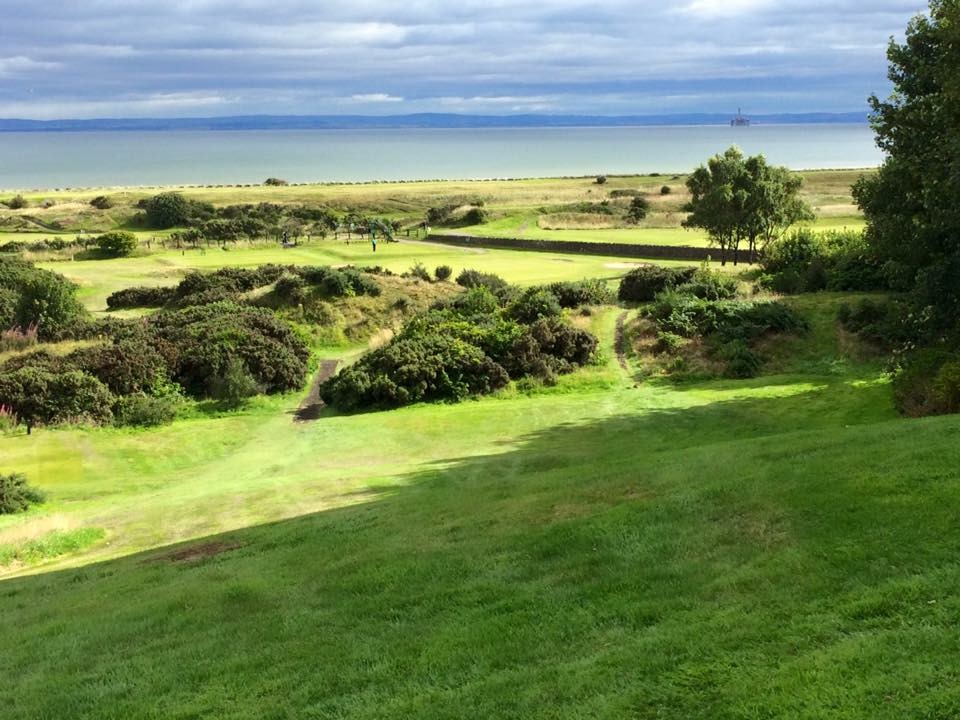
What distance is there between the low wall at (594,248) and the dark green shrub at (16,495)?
40911mm

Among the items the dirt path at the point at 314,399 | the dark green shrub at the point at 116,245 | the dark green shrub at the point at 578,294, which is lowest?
the dirt path at the point at 314,399

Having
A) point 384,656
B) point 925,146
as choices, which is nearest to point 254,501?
point 384,656

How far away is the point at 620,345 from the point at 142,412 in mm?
16964

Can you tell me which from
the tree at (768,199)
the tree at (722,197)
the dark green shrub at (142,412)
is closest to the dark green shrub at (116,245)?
the dark green shrub at (142,412)

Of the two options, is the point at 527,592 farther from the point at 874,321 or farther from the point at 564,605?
the point at 874,321

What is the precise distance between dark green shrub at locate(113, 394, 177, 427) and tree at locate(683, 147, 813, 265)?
99.1 ft

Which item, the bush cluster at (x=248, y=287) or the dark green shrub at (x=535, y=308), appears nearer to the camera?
the dark green shrub at (x=535, y=308)

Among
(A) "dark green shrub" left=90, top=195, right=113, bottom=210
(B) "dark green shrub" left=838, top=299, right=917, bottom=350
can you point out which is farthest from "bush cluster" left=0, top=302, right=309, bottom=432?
(A) "dark green shrub" left=90, top=195, right=113, bottom=210

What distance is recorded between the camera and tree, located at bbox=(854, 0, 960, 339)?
19.4m

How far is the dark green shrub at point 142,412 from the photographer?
85.9 ft

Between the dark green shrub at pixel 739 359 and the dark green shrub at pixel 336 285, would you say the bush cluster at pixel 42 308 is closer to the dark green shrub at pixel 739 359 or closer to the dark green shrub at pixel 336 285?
the dark green shrub at pixel 336 285

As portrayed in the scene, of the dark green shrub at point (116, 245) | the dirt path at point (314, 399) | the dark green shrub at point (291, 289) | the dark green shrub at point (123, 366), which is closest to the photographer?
the dirt path at point (314, 399)

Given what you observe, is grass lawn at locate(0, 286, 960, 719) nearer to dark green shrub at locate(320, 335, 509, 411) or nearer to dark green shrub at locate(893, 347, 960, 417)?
dark green shrub at locate(893, 347, 960, 417)

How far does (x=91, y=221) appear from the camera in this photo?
9206 centimetres
